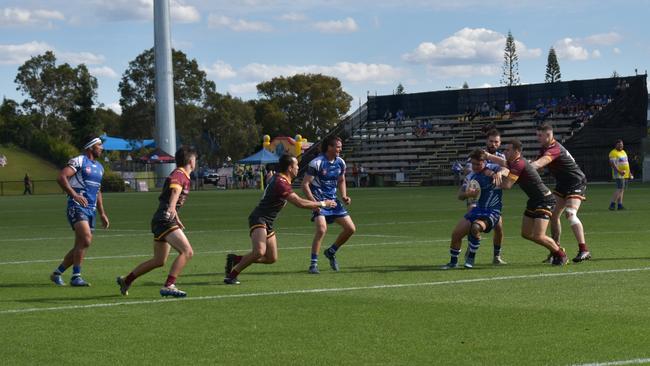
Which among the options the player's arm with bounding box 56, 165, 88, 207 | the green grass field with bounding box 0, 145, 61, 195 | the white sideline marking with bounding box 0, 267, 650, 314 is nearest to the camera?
the white sideline marking with bounding box 0, 267, 650, 314

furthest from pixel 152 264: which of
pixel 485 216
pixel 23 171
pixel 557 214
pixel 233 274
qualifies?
pixel 23 171

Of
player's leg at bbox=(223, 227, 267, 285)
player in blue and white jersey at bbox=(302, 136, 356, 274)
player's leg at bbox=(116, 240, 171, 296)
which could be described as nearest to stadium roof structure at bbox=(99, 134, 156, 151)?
player in blue and white jersey at bbox=(302, 136, 356, 274)

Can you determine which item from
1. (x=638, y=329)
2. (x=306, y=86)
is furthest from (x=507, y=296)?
(x=306, y=86)

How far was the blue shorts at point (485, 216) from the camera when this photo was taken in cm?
1532

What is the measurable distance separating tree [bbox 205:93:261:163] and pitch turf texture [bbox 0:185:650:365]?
9512 cm

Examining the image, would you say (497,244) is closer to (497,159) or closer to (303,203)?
(497,159)

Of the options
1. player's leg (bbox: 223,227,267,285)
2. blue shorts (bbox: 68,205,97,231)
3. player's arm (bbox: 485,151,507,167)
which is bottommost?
player's leg (bbox: 223,227,267,285)

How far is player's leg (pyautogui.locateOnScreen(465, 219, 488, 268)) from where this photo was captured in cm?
1523

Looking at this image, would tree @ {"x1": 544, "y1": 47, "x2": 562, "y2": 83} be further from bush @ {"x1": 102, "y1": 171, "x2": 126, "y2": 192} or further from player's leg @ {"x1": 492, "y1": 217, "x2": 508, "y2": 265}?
player's leg @ {"x1": 492, "y1": 217, "x2": 508, "y2": 265}

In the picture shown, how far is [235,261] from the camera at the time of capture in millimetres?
14047

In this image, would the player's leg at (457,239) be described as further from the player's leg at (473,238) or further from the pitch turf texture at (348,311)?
the pitch turf texture at (348,311)

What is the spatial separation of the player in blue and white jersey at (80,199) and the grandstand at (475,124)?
59074 millimetres

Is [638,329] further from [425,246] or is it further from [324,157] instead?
[425,246]

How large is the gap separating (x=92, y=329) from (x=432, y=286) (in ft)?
14.6
